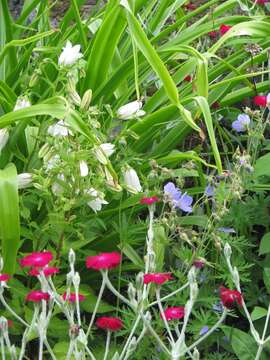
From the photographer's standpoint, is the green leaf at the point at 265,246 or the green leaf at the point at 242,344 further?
the green leaf at the point at 265,246

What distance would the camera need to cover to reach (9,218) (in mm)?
1979

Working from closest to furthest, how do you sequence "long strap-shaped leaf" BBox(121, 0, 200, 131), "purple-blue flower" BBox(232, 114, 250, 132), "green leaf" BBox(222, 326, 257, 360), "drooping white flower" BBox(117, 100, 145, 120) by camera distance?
"green leaf" BBox(222, 326, 257, 360)
"long strap-shaped leaf" BBox(121, 0, 200, 131)
"drooping white flower" BBox(117, 100, 145, 120)
"purple-blue flower" BBox(232, 114, 250, 132)

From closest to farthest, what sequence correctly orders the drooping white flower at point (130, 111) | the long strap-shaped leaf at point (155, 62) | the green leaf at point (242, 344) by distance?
the green leaf at point (242, 344) < the long strap-shaped leaf at point (155, 62) < the drooping white flower at point (130, 111)

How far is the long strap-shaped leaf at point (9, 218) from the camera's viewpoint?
198cm

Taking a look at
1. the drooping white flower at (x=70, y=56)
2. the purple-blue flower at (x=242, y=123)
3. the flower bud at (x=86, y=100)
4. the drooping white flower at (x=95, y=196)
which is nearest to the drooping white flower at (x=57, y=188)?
the drooping white flower at (x=95, y=196)

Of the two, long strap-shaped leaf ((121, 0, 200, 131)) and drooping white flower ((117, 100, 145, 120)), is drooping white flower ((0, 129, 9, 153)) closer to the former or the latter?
drooping white flower ((117, 100, 145, 120))

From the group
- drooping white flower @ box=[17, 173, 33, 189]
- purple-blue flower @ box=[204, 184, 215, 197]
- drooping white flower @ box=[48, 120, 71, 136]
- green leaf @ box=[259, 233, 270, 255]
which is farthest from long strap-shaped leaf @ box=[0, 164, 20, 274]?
green leaf @ box=[259, 233, 270, 255]

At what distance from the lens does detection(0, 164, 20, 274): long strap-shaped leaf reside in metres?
1.98

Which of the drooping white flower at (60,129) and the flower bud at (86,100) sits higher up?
the flower bud at (86,100)

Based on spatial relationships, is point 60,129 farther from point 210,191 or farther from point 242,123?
point 242,123

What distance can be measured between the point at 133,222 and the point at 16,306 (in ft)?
1.73

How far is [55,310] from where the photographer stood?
77.3 inches

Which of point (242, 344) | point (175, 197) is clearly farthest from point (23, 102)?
point (242, 344)

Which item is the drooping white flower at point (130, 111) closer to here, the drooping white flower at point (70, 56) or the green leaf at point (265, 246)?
the drooping white flower at point (70, 56)
